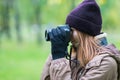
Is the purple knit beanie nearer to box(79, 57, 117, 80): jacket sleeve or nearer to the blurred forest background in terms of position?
box(79, 57, 117, 80): jacket sleeve

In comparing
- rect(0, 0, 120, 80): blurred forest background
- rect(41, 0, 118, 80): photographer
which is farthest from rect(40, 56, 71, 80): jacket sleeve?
rect(0, 0, 120, 80): blurred forest background

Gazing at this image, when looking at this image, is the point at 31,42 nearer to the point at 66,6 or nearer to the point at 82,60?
the point at 66,6

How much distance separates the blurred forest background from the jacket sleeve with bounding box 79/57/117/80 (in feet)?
7.67

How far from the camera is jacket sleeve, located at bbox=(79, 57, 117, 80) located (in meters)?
1.66

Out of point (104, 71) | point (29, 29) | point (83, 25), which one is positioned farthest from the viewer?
point (29, 29)

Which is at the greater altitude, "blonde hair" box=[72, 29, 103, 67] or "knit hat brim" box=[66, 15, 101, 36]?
"knit hat brim" box=[66, 15, 101, 36]

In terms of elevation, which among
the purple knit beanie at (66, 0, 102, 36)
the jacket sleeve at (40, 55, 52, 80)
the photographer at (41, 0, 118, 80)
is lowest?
the jacket sleeve at (40, 55, 52, 80)

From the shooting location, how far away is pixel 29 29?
14.4ft

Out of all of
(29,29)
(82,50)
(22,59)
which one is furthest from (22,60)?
(82,50)

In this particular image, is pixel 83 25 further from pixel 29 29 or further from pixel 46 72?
pixel 29 29

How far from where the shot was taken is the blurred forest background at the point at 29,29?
412 centimetres

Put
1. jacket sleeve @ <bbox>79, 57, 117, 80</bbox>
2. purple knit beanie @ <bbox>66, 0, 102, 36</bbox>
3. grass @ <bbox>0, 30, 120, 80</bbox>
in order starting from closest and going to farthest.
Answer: jacket sleeve @ <bbox>79, 57, 117, 80</bbox>
purple knit beanie @ <bbox>66, 0, 102, 36</bbox>
grass @ <bbox>0, 30, 120, 80</bbox>

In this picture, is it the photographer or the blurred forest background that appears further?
the blurred forest background

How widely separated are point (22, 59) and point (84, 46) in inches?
99.9
